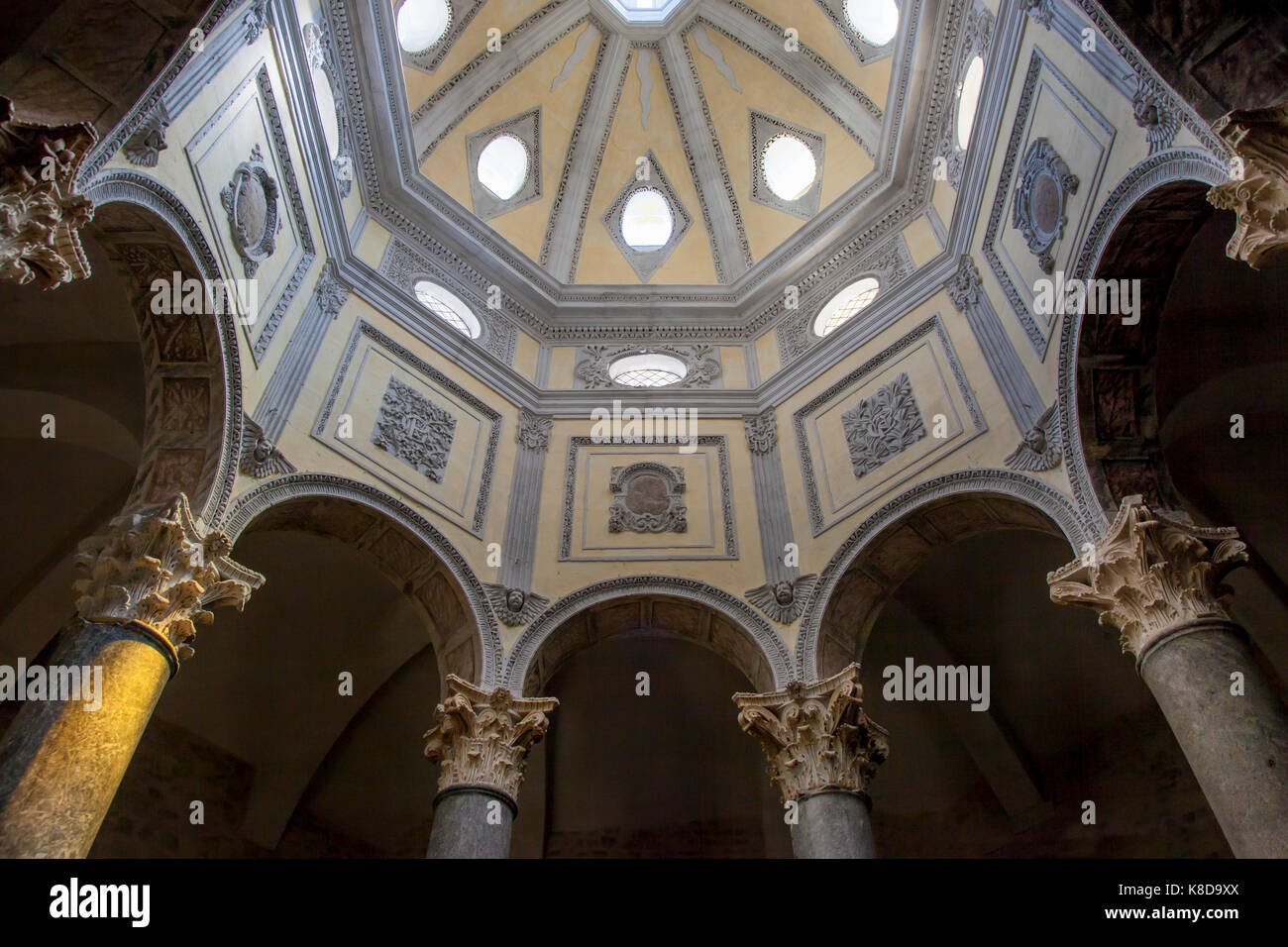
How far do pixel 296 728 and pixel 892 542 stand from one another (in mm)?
8630

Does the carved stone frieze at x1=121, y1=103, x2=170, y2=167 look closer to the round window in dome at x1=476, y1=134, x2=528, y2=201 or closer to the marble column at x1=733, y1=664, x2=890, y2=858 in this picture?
the marble column at x1=733, y1=664, x2=890, y2=858

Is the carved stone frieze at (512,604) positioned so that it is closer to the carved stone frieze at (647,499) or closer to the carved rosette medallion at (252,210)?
the carved stone frieze at (647,499)

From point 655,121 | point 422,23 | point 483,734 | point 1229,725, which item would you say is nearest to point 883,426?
point 1229,725

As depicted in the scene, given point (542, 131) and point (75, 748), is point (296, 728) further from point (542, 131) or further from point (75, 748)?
point (542, 131)

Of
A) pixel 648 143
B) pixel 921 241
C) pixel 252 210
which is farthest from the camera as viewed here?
pixel 648 143

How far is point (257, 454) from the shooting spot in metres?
9.09

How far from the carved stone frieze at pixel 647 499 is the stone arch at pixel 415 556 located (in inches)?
80.6

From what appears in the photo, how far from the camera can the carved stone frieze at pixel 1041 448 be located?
30.3 feet

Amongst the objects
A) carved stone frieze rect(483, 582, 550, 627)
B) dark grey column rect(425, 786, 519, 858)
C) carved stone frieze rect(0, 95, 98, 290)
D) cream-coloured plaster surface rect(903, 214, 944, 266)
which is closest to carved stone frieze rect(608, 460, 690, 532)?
carved stone frieze rect(483, 582, 550, 627)

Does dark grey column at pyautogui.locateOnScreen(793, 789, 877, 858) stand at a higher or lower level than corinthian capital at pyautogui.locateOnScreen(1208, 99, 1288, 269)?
lower

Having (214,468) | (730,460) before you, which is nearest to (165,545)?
(214,468)

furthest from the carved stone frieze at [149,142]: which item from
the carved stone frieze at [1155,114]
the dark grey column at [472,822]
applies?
the carved stone frieze at [1155,114]

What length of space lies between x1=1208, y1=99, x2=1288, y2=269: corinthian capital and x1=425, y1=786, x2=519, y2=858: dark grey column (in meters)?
7.32

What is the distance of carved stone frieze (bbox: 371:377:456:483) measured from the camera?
10820 mm
